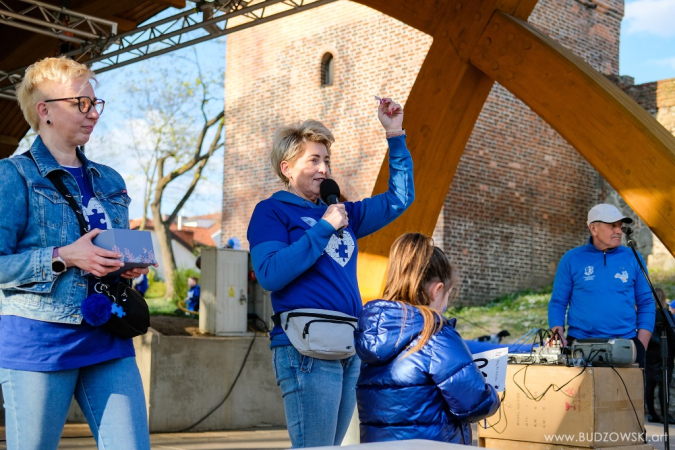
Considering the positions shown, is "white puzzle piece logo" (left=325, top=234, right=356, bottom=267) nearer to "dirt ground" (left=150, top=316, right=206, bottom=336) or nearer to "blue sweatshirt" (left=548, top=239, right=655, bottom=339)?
"blue sweatshirt" (left=548, top=239, right=655, bottom=339)

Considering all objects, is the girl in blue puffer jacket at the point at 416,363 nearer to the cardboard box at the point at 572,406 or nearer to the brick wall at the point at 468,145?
the cardboard box at the point at 572,406

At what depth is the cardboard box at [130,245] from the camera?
265cm

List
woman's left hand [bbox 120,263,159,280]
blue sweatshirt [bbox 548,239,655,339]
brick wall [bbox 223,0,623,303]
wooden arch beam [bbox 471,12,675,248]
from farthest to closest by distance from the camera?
brick wall [bbox 223,0,623,303]
blue sweatshirt [bbox 548,239,655,339]
wooden arch beam [bbox 471,12,675,248]
woman's left hand [bbox 120,263,159,280]

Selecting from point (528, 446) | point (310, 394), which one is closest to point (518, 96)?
point (528, 446)

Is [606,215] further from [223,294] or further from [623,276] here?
[223,294]

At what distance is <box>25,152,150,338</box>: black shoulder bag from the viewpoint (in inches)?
106

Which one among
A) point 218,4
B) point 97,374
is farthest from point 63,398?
point 218,4

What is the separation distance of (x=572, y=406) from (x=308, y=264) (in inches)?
121

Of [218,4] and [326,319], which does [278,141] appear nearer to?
[326,319]

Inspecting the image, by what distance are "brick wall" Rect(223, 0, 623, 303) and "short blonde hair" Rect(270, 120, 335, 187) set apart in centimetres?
1511

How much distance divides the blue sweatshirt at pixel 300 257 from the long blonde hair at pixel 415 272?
0.67 ft

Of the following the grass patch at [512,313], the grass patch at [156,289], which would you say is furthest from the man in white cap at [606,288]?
the grass patch at [156,289]

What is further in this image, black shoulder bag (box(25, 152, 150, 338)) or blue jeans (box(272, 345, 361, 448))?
blue jeans (box(272, 345, 361, 448))

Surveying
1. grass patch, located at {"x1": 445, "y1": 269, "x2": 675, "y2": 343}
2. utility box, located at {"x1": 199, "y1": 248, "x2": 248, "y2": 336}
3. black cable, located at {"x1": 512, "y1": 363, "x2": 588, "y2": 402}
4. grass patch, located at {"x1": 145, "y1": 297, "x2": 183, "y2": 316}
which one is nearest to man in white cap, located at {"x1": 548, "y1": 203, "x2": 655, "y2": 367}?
black cable, located at {"x1": 512, "y1": 363, "x2": 588, "y2": 402}
